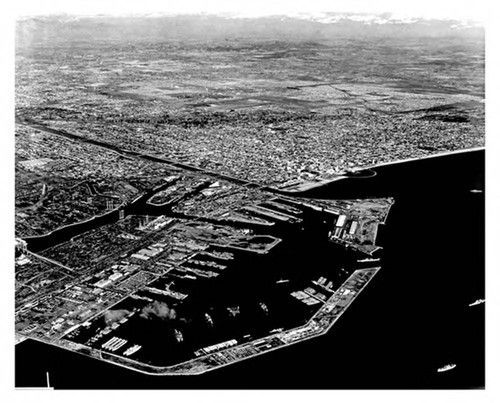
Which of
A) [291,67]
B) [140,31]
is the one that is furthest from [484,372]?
[140,31]

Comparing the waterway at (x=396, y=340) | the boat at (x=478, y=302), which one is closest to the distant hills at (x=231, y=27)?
the waterway at (x=396, y=340)

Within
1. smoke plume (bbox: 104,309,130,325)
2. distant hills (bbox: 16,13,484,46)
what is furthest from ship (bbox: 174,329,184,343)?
distant hills (bbox: 16,13,484,46)

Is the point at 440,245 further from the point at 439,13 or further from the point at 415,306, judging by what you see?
the point at 439,13

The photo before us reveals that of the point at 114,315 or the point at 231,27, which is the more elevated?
the point at 231,27

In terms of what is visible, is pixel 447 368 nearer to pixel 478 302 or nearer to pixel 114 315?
pixel 478 302

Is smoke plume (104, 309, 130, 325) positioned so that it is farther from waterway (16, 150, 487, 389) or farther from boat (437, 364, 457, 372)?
boat (437, 364, 457, 372)

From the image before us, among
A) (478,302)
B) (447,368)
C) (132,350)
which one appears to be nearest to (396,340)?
(447,368)
